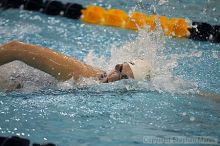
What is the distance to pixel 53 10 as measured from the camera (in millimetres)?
7633

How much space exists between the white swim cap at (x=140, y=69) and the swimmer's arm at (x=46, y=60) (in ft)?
1.11

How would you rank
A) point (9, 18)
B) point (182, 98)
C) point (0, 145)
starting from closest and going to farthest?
point (0, 145)
point (182, 98)
point (9, 18)

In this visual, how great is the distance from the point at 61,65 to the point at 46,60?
141 mm

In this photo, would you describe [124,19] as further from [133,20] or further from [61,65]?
[61,65]

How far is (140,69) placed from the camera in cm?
402

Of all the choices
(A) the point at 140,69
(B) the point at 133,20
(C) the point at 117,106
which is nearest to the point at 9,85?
(C) the point at 117,106

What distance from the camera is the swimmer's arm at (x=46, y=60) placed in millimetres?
3947

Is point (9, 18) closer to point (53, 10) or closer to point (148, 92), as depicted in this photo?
point (53, 10)

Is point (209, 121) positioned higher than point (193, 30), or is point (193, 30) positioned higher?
point (193, 30)

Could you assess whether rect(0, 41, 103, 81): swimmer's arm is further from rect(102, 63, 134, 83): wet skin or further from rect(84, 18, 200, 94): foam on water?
rect(84, 18, 200, 94): foam on water

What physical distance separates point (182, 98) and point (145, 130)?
0.78 m

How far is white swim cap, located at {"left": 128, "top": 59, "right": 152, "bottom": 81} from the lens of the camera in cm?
397

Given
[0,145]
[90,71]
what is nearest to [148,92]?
[90,71]

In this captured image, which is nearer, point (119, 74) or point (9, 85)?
point (119, 74)
